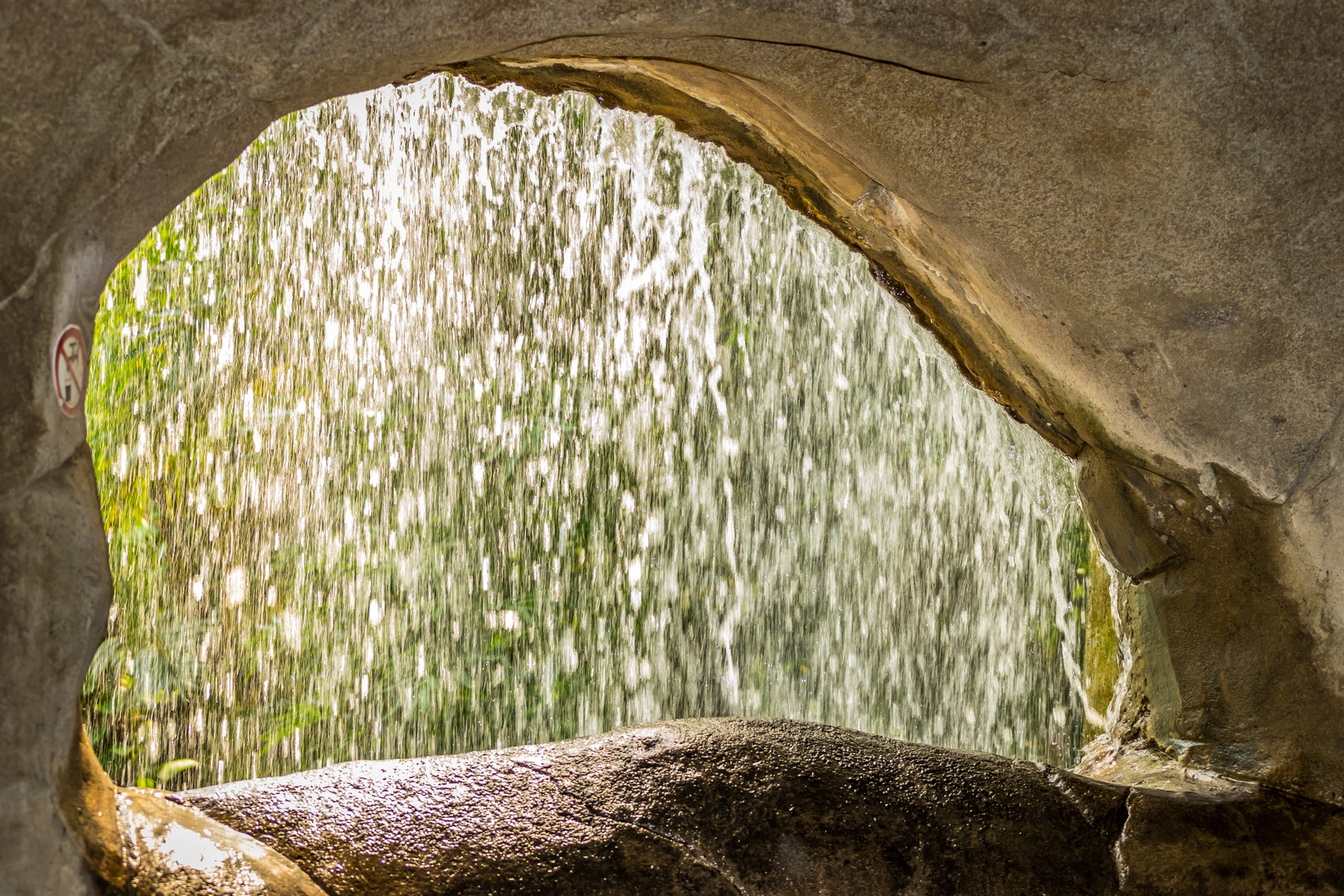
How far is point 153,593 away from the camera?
17.1 feet

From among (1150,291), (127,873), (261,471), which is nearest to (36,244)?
(127,873)

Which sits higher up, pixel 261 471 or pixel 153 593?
pixel 261 471

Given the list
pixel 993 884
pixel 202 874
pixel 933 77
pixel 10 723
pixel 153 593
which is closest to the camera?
pixel 10 723

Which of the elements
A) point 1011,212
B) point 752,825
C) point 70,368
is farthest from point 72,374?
point 1011,212

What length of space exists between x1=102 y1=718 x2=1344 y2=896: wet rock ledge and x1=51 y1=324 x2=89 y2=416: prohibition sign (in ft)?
1.92

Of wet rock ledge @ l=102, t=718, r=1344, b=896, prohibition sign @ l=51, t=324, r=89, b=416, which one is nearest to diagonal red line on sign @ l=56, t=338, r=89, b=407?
prohibition sign @ l=51, t=324, r=89, b=416

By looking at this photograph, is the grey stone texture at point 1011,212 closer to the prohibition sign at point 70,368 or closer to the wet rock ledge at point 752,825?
the prohibition sign at point 70,368

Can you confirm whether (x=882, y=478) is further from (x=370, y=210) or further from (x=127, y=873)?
(x=127, y=873)

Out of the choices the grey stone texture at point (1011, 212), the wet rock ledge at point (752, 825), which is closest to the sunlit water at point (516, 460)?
the grey stone texture at point (1011, 212)

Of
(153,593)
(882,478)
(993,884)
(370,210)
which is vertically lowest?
(993,884)

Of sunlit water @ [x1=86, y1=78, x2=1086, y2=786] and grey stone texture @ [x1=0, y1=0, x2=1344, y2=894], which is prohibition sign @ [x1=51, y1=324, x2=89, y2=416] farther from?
sunlit water @ [x1=86, y1=78, x2=1086, y2=786]

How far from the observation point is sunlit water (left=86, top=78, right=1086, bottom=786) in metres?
5.22

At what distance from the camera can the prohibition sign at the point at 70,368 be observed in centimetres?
133

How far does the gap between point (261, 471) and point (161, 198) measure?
4.27 meters
